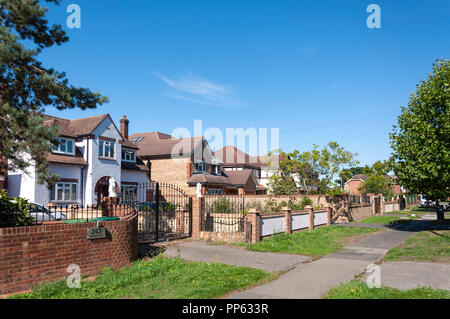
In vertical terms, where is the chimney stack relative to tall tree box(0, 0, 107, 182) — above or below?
above

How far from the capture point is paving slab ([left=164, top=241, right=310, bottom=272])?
10502 millimetres

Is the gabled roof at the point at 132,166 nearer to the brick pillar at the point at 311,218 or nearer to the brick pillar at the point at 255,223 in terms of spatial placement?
the brick pillar at the point at 311,218

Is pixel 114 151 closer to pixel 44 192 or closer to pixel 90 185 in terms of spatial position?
pixel 90 185

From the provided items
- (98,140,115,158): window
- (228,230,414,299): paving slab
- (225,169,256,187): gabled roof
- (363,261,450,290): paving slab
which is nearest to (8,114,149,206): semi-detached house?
(98,140,115,158): window

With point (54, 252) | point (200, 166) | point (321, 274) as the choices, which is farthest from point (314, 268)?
point (200, 166)

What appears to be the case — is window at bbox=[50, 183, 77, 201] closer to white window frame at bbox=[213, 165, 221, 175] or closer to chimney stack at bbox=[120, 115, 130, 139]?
chimney stack at bbox=[120, 115, 130, 139]

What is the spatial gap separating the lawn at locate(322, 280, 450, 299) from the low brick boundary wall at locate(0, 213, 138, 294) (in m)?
5.48

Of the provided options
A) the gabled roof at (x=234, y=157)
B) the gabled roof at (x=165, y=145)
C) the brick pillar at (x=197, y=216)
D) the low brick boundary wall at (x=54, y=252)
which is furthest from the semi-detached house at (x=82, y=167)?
the gabled roof at (x=234, y=157)

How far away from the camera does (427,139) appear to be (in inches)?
653

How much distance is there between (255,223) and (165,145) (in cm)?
2553

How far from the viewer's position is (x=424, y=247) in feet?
43.9

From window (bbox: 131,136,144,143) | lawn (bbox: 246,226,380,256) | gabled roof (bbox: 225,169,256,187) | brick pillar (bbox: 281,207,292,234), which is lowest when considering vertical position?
lawn (bbox: 246,226,380,256)

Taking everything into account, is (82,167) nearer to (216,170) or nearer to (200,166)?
(200,166)
